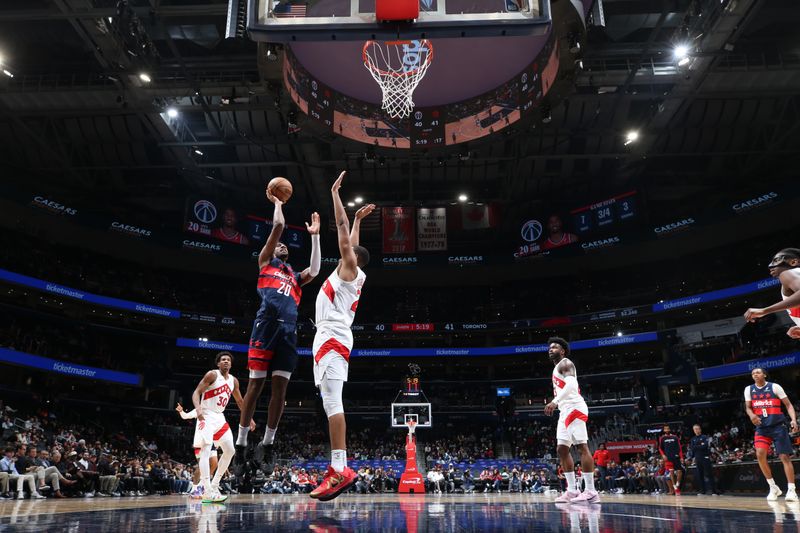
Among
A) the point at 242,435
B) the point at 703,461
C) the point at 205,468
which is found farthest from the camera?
the point at 703,461

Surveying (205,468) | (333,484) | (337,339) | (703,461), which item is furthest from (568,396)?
(703,461)

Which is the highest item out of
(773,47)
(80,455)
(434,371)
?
(773,47)

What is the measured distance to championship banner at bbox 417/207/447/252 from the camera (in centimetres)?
2545

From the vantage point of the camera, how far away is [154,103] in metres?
18.3

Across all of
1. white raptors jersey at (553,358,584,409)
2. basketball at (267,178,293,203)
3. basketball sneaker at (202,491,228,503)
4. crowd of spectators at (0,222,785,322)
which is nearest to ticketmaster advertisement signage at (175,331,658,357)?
crowd of spectators at (0,222,785,322)

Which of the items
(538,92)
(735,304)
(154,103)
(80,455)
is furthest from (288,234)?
(735,304)

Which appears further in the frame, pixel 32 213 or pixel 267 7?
pixel 32 213

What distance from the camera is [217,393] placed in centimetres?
736

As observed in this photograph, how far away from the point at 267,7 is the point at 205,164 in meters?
17.1

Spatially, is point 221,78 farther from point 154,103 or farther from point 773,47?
point 773,47

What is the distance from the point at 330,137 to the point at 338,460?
1238 centimetres

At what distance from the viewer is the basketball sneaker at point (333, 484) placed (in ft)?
13.2

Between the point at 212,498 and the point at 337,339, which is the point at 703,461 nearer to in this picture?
the point at 212,498

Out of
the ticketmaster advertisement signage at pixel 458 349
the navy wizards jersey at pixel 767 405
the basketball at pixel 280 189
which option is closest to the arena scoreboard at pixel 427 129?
the navy wizards jersey at pixel 767 405
